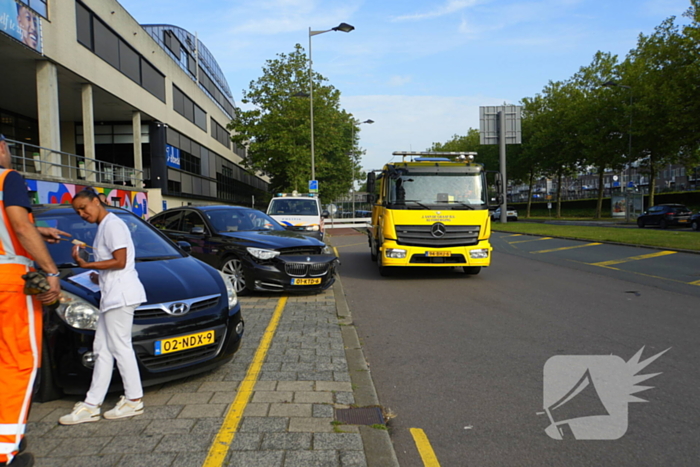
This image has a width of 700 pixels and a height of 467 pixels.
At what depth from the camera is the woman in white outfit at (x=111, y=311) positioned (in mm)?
3637

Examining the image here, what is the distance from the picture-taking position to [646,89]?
1308 inches

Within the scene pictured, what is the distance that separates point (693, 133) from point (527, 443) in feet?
98.4

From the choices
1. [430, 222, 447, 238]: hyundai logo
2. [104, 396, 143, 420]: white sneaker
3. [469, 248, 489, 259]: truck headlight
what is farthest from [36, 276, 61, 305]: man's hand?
[469, 248, 489, 259]: truck headlight

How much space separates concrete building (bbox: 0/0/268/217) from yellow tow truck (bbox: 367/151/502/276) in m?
12.0

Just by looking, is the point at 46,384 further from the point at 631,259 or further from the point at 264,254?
the point at 631,259

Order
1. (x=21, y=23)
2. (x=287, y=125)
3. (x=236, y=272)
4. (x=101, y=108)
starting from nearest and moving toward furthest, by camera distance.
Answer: (x=236, y=272)
(x=21, y=23)
(x=101, y=108)
(x=287, y=125)

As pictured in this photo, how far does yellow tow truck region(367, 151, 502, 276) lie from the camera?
10820mm

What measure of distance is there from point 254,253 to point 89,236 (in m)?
3.68

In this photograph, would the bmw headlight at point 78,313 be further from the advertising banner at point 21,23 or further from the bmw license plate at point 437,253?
the advertising banner at point 21,23

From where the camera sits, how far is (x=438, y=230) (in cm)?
1077

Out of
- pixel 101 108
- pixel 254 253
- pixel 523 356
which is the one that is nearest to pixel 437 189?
pixel 254 253

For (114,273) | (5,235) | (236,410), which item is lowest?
(236,410)

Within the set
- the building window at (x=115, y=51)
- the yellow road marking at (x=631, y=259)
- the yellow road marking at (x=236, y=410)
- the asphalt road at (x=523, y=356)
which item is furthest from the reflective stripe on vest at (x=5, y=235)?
the building window at (x=115, y=51)

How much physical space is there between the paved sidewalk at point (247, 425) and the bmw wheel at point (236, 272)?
139 inches
